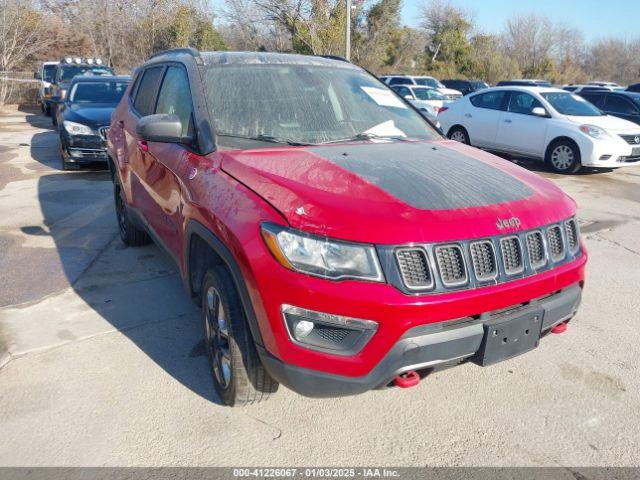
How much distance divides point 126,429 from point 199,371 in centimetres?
60

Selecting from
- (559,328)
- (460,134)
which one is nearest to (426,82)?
(460,134)

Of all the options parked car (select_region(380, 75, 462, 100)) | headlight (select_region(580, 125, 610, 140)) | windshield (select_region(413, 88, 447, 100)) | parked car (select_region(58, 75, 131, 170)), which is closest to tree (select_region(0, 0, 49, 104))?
parked car (select_region(380, 75, 462, 100))

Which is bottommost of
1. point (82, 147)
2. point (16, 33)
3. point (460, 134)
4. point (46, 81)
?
point (460, 134)

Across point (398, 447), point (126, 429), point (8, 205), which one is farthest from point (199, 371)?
point (8, 205)

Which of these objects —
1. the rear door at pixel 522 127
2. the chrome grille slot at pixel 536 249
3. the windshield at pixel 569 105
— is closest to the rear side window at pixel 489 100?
the rear door at pixel 522 127

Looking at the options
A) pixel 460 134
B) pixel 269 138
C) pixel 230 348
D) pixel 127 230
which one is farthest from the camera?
pixel 460 134

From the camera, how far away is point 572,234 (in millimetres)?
2867

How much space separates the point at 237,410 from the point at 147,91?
2.79 m

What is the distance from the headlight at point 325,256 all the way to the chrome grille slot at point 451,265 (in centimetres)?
26

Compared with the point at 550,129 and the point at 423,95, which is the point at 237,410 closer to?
the point at 550,129

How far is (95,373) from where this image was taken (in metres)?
3.28

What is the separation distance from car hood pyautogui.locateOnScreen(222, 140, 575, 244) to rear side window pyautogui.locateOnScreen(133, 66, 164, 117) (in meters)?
1.64

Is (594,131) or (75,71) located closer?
(594,131)

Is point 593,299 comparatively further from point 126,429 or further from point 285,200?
point 126,429
